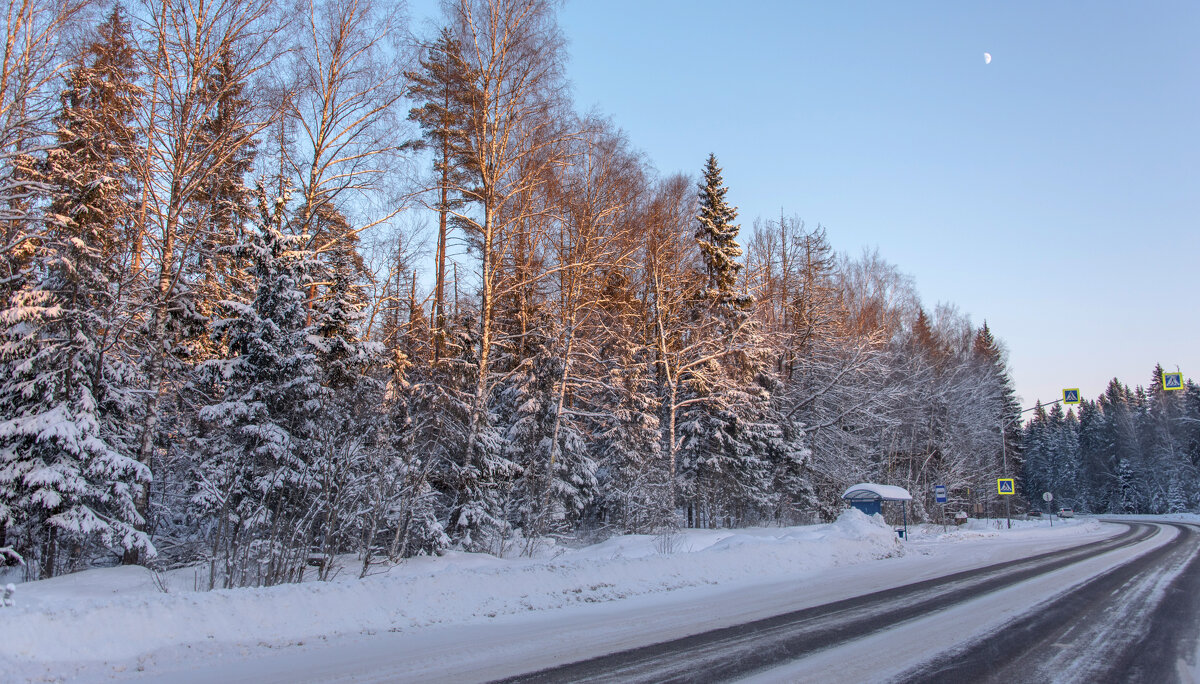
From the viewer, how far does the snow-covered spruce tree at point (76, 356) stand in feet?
35.0

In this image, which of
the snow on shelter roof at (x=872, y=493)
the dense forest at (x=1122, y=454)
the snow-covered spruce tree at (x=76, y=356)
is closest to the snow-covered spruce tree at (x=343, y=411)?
the snow-covered spruce tree at (x=76, y=356)

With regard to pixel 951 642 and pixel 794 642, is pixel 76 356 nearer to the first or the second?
pixel 794 642

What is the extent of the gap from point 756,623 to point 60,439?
39.0ft

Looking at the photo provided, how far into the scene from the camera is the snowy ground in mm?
5246

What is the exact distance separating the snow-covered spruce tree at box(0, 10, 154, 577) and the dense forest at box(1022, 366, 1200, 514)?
8078 cm

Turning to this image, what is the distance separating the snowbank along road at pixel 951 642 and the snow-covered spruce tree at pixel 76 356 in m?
10.3

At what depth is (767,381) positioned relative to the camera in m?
27.8

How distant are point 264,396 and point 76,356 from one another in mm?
3421

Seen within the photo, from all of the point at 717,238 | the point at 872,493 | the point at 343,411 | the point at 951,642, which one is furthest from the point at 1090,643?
→ the point at 717,238

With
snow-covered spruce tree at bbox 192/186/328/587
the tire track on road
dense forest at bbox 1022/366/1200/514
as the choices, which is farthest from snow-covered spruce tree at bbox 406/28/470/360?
dense forest at bbox 1022/366/1200/514

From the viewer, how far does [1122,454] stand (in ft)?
237

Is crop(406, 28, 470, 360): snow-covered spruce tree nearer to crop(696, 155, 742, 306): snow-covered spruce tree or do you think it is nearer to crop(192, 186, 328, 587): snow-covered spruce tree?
crop(192, 186, 328, 587): snow-covered spruce tree

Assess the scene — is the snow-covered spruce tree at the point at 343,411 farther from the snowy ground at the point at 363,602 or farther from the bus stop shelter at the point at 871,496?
the bus stop shelter at the point at 871,496

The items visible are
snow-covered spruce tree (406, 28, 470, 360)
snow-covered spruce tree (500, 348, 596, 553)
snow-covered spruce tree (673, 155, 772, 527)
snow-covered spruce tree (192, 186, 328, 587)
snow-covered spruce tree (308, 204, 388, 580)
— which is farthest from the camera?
snow-covered spruce tree (673, 155, 772, 527)
